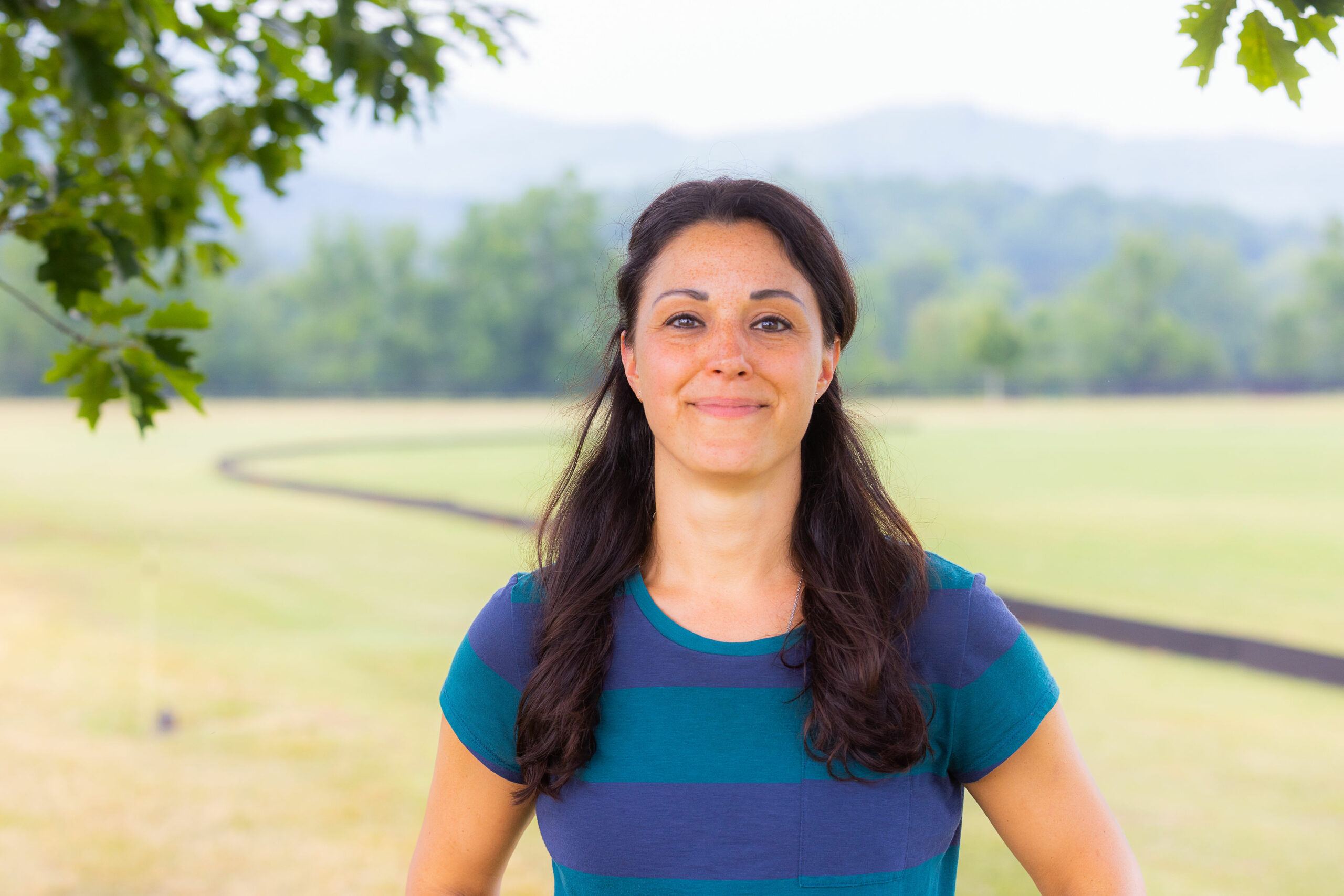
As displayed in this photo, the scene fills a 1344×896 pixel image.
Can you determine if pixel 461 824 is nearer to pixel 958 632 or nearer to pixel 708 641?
pixel 708 641

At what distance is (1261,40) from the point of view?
1.29 meters

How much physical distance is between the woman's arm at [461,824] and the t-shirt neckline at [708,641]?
31 centimetres

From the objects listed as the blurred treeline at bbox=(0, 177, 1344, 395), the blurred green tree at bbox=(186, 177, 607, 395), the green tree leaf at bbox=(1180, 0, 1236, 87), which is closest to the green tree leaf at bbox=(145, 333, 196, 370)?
the green tree leaf at bbox=(1180, 0, 1236, 87)

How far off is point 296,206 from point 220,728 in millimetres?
162242

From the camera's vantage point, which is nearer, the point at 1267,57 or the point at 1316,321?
the point at 1267,57

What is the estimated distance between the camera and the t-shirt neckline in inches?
61.0

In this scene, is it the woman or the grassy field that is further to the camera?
the grassy field

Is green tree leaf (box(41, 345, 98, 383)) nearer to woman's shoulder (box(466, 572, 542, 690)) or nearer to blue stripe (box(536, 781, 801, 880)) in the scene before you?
woman's shoulder (box(466, 572, 542, 690))

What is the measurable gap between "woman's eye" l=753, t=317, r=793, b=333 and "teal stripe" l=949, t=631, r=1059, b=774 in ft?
1.66

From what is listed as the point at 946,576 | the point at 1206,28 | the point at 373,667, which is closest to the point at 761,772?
the point at 946,576

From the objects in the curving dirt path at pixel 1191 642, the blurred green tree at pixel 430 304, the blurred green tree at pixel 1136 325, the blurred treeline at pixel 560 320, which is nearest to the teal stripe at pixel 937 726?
the curving dirt path at pixel 1191 642

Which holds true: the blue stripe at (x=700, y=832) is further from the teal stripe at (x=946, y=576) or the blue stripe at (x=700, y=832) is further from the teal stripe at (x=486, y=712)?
the teal stripe at (x=946, y=576)

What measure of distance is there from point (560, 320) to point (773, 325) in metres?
75.4

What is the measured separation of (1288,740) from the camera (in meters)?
6.88
